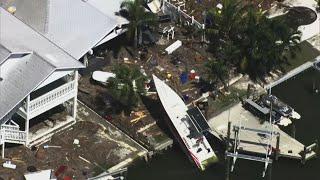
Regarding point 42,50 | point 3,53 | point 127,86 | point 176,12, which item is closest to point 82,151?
point 127,86

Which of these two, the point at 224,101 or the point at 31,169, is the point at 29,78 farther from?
the point at 224,101

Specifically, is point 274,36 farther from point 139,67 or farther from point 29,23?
point 29,23

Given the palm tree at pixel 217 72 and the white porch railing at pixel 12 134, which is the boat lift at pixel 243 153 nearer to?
the palm tree at pixel 217 72

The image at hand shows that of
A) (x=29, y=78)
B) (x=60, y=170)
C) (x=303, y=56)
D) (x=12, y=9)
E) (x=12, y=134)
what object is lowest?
(x=60, y=170)

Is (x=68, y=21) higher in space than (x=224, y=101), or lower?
higher

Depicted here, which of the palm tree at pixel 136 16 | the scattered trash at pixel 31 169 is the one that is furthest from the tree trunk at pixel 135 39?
the scattered trash at pixel 31 169
